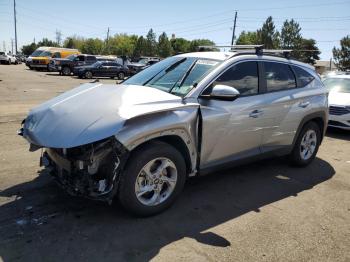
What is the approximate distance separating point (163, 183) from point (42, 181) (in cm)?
178

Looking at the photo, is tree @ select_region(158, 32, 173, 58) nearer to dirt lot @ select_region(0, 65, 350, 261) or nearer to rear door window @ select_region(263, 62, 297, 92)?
rear door window @ select_region(263, 62, 297, 92)

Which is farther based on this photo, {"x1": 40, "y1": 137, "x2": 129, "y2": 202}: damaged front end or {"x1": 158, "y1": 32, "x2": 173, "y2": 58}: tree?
{"x1": 158, "y1": 32, "x2": 173, "y2": 58}: tree

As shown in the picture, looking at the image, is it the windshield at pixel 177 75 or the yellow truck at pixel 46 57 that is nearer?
the windshield at pixel 177 75

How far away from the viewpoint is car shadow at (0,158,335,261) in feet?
11.0

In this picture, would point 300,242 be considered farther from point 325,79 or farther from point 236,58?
point 325,79

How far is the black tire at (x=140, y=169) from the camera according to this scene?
3717 millimetres

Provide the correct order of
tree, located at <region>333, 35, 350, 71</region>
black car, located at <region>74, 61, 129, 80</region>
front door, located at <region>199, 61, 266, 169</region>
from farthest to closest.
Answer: tree, located at <region>333, 35, 350, 71</region>, black car, located at <region>74, 61, 129, 80</region>, front door, located at <region>199, 61, 266, 169</region>

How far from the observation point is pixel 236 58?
4871 millimetres

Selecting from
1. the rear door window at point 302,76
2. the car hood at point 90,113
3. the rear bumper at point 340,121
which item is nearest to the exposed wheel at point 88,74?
the rear bumper at point 340,121

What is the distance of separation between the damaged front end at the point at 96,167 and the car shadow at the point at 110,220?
38cm

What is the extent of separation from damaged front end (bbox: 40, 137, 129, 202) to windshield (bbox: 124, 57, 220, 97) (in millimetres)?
1123

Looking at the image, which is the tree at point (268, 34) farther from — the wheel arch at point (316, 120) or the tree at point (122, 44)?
the wheel arch at point (316, 120)

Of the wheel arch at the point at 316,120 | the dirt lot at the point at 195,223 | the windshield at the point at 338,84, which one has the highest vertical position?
the windshield at the point at 338,84

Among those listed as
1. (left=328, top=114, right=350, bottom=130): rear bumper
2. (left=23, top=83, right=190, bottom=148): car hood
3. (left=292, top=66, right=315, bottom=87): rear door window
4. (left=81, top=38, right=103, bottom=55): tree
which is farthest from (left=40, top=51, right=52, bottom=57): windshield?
(left=81, top=38, right=103, bottom=55): tree
